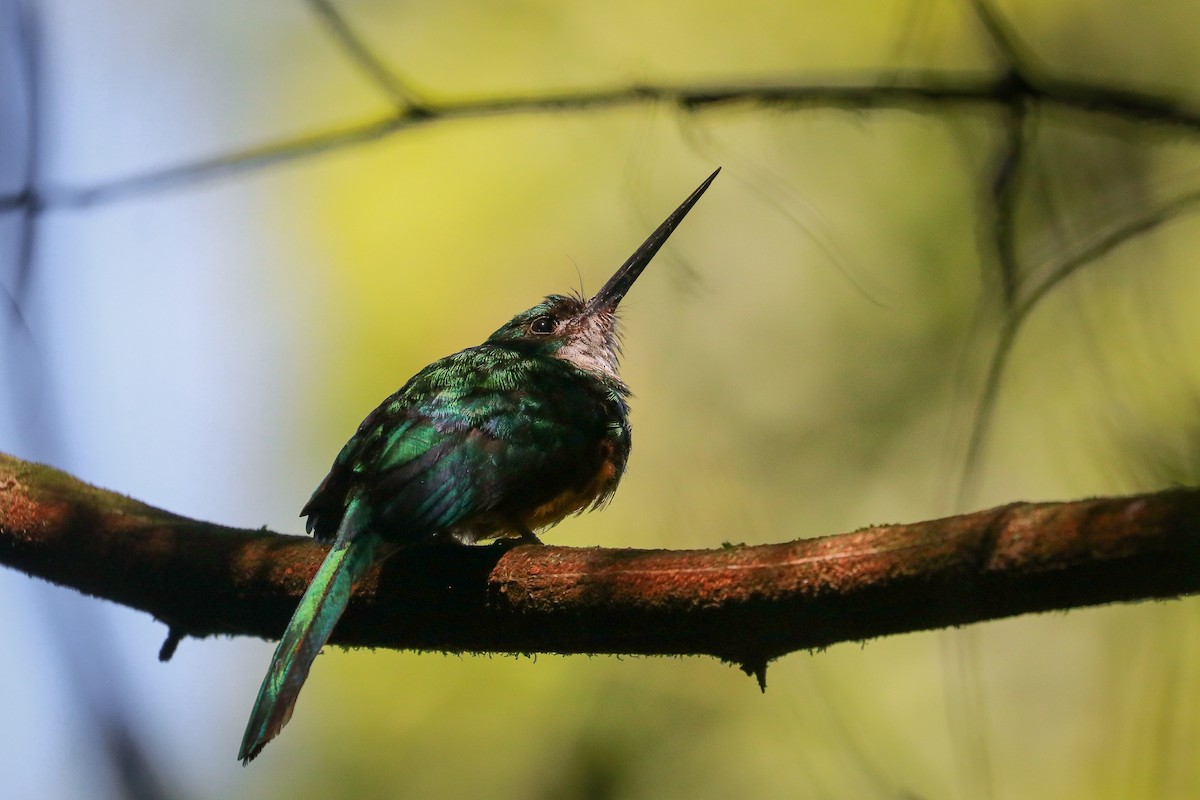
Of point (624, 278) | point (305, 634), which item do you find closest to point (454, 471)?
point (305, 634)

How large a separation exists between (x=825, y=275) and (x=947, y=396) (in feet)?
5.46

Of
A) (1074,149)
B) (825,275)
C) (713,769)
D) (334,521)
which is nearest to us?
(334,521)

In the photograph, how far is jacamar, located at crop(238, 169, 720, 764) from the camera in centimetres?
224

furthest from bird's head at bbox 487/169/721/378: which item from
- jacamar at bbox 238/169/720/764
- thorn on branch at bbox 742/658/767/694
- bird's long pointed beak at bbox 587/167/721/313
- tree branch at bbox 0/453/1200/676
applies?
thorn on branch at bbox 742/658/767/694

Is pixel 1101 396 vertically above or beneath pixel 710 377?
beneath

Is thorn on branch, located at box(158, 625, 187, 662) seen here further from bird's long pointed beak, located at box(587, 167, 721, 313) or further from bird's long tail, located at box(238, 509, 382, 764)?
bird's long pointed beak, located at box(587, 167, 721, 313)

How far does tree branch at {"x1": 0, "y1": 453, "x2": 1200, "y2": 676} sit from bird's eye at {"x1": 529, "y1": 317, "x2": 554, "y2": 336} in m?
1.95

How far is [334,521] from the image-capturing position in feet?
9.48

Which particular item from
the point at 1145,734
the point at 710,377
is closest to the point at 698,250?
the point at 710,377

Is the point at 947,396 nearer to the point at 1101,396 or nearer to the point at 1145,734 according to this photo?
the point at 1101,396

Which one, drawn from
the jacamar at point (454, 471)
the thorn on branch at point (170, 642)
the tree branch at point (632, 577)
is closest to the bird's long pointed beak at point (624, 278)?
the jacamar at point (454, 471)

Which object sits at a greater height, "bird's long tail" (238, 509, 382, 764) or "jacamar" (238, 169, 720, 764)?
"jacamar" (238, 169, 720, 764)

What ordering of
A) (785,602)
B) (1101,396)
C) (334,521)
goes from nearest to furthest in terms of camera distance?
(785,602) < (1101,396) < (334,521)

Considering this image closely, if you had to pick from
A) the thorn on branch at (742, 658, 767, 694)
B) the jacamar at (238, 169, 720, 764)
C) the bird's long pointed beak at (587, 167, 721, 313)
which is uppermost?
the bird's long pointed beak at (587, 167, 721, 313)
